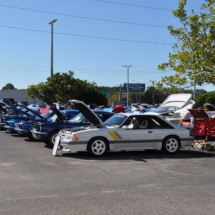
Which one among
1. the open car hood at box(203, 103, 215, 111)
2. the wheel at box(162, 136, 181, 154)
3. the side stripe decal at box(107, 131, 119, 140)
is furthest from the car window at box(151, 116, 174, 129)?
the open car hood at box(203, 103, 215, 111)

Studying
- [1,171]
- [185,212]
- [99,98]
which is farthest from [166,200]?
[99,98]

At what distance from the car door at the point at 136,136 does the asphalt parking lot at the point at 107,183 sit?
402 millimetres

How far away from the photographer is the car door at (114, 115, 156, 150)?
40.6 ft

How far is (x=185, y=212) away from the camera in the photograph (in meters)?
6.02

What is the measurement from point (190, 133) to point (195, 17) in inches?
250

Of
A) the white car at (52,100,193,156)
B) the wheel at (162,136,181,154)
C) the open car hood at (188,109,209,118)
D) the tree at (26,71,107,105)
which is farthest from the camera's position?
the tree at (26,71,107,105)

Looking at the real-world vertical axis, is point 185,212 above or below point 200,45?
below

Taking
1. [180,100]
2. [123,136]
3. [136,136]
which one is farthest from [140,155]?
[180,100]

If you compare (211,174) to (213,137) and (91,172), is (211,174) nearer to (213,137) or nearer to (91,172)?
(91,172)

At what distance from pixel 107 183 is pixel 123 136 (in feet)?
13.8

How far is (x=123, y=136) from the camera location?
40.6 feet

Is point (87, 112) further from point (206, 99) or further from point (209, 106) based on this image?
point (206, 99)

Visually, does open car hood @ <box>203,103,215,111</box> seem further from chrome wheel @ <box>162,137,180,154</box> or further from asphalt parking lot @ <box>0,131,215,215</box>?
chrome wheel @ <box>162,137,180,154</box>

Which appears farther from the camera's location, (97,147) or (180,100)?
(180,100)
